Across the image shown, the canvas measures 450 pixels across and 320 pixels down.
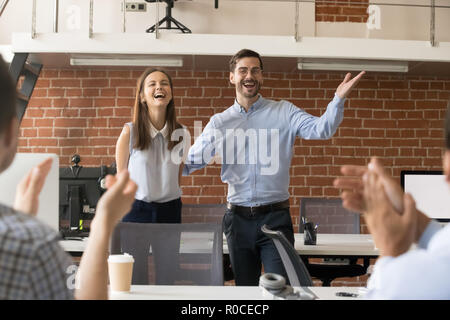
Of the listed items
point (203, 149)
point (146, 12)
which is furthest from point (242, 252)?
point (146, 12)

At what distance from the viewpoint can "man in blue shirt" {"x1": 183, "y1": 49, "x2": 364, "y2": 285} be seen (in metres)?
2.56

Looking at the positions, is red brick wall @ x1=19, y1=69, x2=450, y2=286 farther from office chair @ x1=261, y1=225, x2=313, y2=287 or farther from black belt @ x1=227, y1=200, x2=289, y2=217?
office chair @ x1=261, y1=225, x2=313, y2=287

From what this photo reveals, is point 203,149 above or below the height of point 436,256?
above

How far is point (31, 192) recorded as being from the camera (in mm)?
904

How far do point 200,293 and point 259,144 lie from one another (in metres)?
1.14

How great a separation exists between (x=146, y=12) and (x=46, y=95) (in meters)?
1.17

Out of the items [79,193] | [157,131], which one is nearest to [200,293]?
[157,131]

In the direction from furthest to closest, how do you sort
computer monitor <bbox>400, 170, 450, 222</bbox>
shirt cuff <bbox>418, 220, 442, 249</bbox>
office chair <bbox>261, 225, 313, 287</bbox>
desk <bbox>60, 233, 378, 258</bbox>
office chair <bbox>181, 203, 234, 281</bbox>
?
computer monitor <bbox>400, 170, 450, 222</bbox>, office chair <bbox>181, 203, 234, 281</bbox>, desk <bbox>60, 233, 378, 258</bbox>, office chair <bbox>261, 225, 313, 287</bbox>, shirt cuff <bbox>418, 220, 442, 249</bbox>

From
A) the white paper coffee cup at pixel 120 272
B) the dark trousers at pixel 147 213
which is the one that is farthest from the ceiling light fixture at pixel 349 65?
the white paper coffee cup at pixel 120 272

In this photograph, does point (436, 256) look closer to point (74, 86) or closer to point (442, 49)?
point (442, 49)

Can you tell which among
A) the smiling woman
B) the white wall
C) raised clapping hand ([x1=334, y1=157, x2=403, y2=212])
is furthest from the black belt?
the white wall

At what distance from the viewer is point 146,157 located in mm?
2738

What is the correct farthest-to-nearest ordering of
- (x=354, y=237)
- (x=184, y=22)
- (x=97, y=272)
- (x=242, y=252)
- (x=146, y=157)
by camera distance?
(x=184, y=22) < (x=354, y=237) < (x=146, y=157) < (x=242, y=252) < (x=97, y=272)

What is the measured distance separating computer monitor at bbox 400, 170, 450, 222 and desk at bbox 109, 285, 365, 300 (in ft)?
6.71
